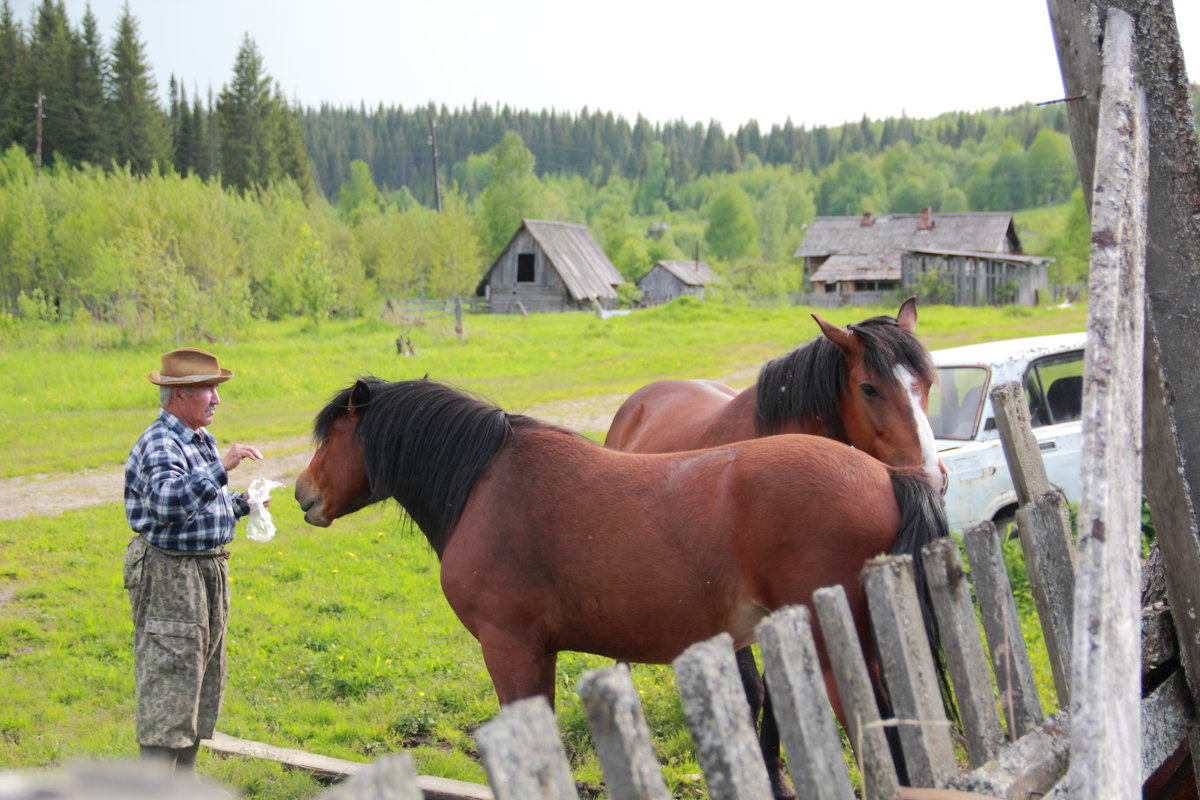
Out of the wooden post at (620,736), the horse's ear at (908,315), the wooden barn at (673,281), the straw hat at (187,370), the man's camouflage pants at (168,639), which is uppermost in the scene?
the wooden barn at (673,281)

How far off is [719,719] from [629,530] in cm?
194

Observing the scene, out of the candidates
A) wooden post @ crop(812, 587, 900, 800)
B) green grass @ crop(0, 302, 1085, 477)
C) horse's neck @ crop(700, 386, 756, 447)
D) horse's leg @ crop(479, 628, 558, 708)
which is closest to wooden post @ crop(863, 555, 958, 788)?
wooden post @ crop(812, 587, 900, 800)

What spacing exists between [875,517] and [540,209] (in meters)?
67.1

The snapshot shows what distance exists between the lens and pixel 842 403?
4309 millimetres

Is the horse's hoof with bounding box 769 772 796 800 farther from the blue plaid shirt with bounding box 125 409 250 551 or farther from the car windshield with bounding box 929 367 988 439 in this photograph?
the car windshield with bounding box 929 367 988 439

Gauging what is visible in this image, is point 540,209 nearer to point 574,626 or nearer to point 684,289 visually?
point 684,289

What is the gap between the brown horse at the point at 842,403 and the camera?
4.01 metres

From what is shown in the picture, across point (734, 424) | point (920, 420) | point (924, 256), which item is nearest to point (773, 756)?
point (734, 424)

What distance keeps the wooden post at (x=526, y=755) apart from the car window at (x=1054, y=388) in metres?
6.66

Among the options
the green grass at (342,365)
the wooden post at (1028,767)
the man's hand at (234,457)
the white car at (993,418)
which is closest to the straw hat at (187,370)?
the man's hand at (234,457)

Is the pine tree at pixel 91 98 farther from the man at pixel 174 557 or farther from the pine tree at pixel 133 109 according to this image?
the man at pixel 174 557

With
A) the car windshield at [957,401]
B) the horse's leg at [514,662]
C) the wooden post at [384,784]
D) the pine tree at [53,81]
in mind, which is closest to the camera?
the wooden post at [384,784]

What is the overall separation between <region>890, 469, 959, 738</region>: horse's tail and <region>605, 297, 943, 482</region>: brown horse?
22.6 inches

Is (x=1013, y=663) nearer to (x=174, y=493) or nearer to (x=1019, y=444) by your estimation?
(x=1019, y=444)
